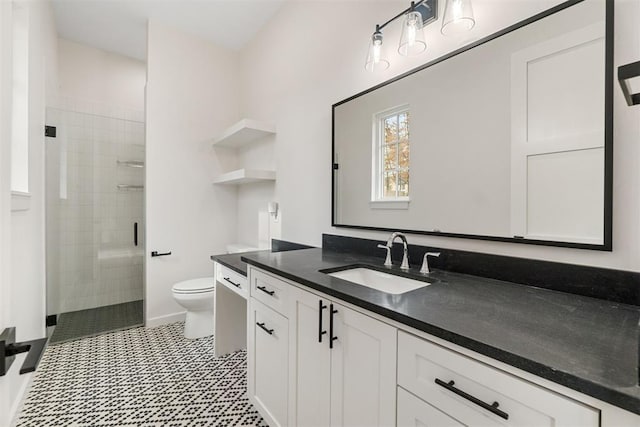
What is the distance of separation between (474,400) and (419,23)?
5.16 feet

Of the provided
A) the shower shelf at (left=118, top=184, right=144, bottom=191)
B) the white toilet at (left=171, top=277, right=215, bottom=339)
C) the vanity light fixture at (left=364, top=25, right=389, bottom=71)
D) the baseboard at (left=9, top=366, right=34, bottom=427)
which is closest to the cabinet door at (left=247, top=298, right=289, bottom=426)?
the white toilet at (left=171, top=277, right=215, bottom=339)

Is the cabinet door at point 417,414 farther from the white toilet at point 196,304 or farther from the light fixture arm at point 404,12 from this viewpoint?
the white toilet at point 196,304

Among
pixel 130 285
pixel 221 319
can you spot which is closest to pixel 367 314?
pixel 221 319

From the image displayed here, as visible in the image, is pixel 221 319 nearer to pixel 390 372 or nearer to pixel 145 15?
pixel 390 372

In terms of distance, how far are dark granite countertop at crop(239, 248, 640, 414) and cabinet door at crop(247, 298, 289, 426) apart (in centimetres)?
32

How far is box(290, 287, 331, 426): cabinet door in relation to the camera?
114 cm

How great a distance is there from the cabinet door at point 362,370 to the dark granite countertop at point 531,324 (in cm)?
8

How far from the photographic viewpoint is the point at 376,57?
5.38 ft

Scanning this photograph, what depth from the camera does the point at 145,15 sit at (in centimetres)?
273

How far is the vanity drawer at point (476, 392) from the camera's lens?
580mm

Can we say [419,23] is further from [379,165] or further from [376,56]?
[379,165]

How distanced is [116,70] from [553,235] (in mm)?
4438

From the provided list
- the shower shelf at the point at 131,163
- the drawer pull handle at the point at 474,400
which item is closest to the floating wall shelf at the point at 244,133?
the shower shelf at the point at 131,163

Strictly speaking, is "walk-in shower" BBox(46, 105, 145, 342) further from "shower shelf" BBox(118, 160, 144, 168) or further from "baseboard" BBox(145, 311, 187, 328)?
"baseboard" BBox(145, 311, 187, 328)
